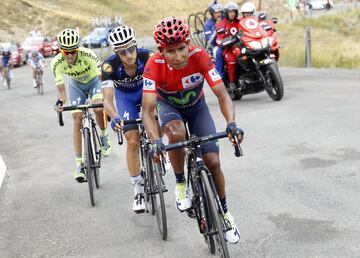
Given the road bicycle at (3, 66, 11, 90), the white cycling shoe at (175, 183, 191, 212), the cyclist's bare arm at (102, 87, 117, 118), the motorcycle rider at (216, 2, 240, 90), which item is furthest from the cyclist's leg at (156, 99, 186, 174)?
the road bicycle at (3, 66, 11, 90)

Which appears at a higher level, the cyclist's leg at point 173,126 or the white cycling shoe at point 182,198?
the cyclist's leg at point 173,126

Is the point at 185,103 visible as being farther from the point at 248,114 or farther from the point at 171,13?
the point at 171,13

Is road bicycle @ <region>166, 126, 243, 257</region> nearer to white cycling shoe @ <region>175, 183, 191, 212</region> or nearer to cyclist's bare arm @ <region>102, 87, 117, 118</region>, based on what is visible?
white cycling shoe @ <region>175, 183, 191, 212</region>

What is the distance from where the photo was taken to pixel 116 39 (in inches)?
250

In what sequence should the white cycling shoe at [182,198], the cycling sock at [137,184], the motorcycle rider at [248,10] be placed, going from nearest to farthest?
the white cycling shoe at [182,198] → the cycling sock at [137,184] → the motorcycle rider at [248,10]

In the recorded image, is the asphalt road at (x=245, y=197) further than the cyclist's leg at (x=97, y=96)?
No

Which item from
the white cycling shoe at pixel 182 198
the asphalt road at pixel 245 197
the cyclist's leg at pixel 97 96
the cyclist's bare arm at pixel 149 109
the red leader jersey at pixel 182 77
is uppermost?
the red leader jersey at pixel 182 77

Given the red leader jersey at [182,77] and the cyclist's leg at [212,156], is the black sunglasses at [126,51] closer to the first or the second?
the red leader jersey at [182,77]

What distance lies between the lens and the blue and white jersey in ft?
22.1

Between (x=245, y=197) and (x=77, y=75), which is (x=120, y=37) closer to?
(x=245, y=197)

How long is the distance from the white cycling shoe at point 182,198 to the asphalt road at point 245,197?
392 mm

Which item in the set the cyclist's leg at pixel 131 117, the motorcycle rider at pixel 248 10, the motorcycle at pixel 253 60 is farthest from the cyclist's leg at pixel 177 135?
the motorcycle rider at pixel 248 10

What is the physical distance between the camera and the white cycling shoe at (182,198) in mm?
5465

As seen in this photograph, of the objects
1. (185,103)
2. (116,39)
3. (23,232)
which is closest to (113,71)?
(116,39)
